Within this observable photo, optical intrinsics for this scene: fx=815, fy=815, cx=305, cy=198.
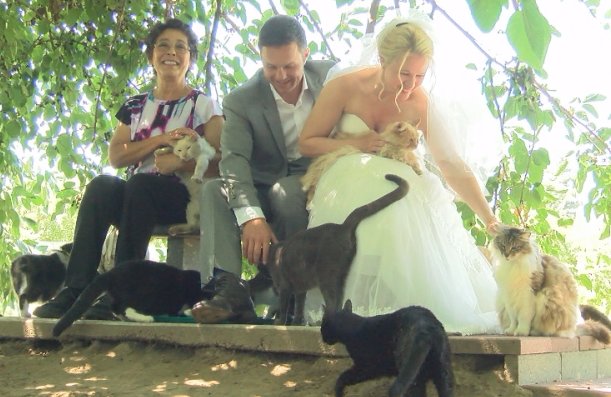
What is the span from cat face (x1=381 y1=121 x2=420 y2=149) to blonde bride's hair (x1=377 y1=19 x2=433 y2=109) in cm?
27

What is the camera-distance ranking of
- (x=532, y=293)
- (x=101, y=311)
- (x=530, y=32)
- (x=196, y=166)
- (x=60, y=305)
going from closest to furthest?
(x=530, y=32)
(x=532, y=293)
(x=101, y=311)
(x=60, y=305)
(x=196, y=166)

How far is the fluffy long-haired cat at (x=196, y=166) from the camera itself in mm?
3967

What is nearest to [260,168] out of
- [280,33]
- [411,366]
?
[280,33]

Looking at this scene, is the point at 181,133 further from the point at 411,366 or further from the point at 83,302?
the point at 411,366

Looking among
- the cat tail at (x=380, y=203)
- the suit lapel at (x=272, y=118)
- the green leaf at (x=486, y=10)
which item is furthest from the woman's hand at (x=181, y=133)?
the green leaf at (x=486, y=10)

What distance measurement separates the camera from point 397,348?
2.39 meters

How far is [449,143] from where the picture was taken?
140 inches

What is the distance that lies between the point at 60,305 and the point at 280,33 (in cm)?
162

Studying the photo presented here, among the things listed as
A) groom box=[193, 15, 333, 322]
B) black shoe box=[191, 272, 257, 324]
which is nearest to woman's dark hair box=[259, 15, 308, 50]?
groom box=[193, 15, 333, 322]

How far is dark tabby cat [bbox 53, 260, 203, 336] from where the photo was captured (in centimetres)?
360

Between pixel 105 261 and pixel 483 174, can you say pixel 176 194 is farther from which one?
pixel 483 174

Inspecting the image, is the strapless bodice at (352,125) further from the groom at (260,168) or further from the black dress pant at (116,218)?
the black dress pant at (116,218)

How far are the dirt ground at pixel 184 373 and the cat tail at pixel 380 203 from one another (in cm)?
55

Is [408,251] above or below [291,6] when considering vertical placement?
below
